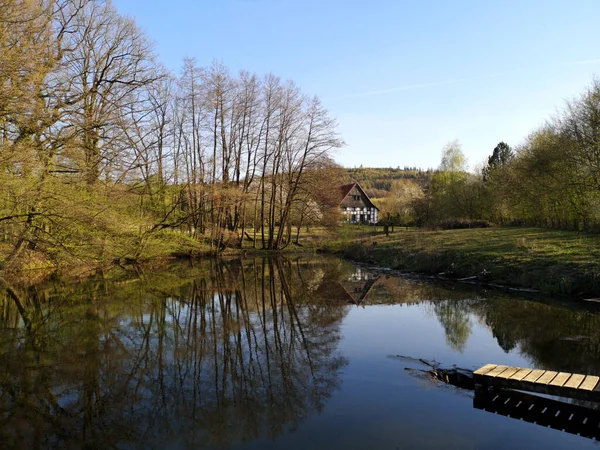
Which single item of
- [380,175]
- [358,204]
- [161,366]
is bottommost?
[161,366]

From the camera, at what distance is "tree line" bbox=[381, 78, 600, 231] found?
23.0 meters

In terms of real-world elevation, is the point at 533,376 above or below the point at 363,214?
below

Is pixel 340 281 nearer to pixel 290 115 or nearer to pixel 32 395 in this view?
pixel 32 395

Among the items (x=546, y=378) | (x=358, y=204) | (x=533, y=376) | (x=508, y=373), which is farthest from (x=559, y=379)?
(x=358, y=204)

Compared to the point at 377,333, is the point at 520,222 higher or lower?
higher

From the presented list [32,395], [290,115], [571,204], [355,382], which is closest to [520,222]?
[571,204]

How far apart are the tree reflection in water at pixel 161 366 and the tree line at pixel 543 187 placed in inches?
666

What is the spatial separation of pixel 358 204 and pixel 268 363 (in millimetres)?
64804

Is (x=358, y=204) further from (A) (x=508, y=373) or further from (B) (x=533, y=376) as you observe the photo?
(B) (x=533, y=376)

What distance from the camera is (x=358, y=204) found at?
71750 millimetres

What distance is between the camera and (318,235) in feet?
129

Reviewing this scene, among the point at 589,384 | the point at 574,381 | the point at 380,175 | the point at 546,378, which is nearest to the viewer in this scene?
the point at 589,384

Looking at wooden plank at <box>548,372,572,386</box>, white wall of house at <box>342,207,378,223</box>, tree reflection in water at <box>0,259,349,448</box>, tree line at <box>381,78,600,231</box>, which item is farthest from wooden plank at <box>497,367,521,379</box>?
white wall of house at <box>342,207,378,223</box>

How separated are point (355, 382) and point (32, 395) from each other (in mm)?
4720
